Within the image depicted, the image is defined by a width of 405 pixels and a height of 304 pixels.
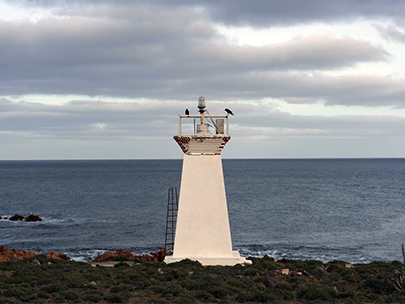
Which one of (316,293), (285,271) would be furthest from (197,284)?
(285,271)

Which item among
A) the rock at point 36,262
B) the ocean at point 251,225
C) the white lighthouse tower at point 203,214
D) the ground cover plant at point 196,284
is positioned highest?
the white lighthouse tower at point 203,214

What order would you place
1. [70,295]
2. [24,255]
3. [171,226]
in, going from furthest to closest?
[171,226], [24,255], [70,295]

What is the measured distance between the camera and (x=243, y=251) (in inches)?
1602

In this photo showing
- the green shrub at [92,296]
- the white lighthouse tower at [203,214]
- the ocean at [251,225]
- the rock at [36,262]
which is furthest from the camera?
the ocean at [251,225]

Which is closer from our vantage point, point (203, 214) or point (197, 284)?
point (197, 284)

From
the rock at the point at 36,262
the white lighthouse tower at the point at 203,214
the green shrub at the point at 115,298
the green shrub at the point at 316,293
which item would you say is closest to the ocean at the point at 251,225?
the rock at the point at 36,262

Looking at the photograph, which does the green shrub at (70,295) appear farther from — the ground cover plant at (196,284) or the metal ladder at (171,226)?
the metal ladder at (171,226)

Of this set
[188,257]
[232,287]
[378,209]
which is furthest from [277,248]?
[378,209]

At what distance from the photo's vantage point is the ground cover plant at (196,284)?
1434 cm

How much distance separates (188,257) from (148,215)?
47123 mm

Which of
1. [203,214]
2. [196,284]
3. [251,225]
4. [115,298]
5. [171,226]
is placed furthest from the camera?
[251,225]

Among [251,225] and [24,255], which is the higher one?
[24,255]

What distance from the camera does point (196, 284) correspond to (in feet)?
51.5

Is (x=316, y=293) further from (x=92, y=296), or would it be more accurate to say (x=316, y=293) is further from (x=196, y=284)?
(x=92, y=296)
